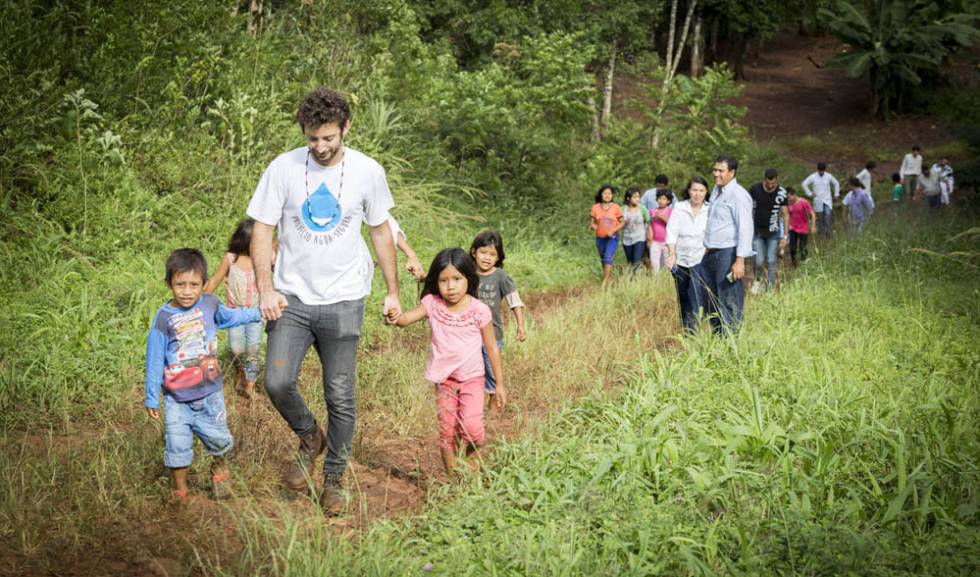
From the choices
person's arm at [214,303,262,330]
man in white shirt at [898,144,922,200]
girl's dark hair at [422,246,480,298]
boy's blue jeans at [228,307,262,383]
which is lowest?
boy's blue jeans at [228,307,262,383]

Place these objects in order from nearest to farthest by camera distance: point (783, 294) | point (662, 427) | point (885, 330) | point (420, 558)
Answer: point (420, 558), point (662, 427), point (885, 330), point (783, 294)

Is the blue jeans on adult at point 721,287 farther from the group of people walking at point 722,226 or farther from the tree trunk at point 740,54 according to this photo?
the tree trunk at point 740,54

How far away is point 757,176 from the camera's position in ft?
87.2

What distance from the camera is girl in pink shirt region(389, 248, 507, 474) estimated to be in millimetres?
5641

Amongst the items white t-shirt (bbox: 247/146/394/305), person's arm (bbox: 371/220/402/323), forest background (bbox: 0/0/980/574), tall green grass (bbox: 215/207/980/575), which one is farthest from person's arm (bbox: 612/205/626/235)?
white t-shirt (bbox: 247/146/394/305)

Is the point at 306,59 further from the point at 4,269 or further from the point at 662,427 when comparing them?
the point at 662,427

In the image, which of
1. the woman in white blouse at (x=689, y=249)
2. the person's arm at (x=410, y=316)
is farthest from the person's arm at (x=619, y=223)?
the person's arm at (x=410, y=316)

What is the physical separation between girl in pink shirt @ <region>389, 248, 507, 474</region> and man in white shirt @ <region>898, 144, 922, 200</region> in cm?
1969

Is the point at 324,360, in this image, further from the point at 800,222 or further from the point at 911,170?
the point at 911,170

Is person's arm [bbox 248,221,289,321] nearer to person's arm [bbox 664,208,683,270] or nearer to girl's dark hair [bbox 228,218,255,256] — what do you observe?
girl's dark hair [bbox 228,218,255,256]

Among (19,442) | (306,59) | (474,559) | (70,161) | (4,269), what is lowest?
(474,559)

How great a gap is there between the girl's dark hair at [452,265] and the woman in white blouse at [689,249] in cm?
375

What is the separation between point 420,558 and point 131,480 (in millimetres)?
1891

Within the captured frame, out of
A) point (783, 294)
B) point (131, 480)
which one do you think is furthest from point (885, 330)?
point (131, 480)
